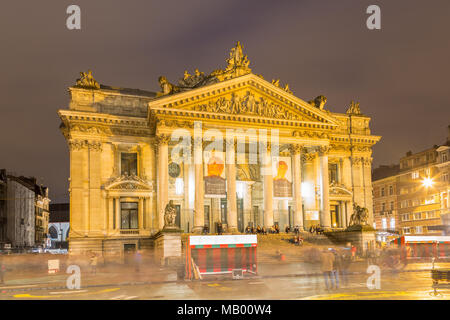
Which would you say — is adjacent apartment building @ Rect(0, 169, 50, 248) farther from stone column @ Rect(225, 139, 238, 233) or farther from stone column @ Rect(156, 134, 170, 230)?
stone column @ Rect(225, 139, 238, 233)

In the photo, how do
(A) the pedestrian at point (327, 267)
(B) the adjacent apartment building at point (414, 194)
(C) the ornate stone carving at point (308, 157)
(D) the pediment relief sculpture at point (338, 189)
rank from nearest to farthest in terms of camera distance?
(A) the pedestrian at point (327, 267), (C) the ornate stone carving at point (308, 157), (D) the pediment relief sculpture at point (338, 189), (B) the adjacent apartment building at point (414, 194)

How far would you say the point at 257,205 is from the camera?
54.3m

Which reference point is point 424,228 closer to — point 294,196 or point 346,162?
point 346,162

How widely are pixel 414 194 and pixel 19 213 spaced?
68419 mm

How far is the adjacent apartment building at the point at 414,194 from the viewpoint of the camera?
71.8 metres

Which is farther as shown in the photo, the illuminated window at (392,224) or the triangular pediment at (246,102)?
the illuminated window at (392,224)

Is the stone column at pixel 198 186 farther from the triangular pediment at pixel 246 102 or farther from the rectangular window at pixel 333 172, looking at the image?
the rectangular window at pixel 333 172

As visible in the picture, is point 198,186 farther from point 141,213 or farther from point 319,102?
point 319,102

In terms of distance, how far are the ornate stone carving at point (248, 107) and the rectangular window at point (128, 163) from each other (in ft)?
28.3

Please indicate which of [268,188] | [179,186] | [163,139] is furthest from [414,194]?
[163,139]

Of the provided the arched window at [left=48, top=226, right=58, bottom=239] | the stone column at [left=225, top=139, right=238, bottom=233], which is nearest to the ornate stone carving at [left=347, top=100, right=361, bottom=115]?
the stone column at [left=225, top=139, right=238, bottom=233]

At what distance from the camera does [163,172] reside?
45.7 metres

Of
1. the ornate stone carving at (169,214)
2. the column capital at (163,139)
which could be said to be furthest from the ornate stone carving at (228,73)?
the ornate stone carving at (169,214)
